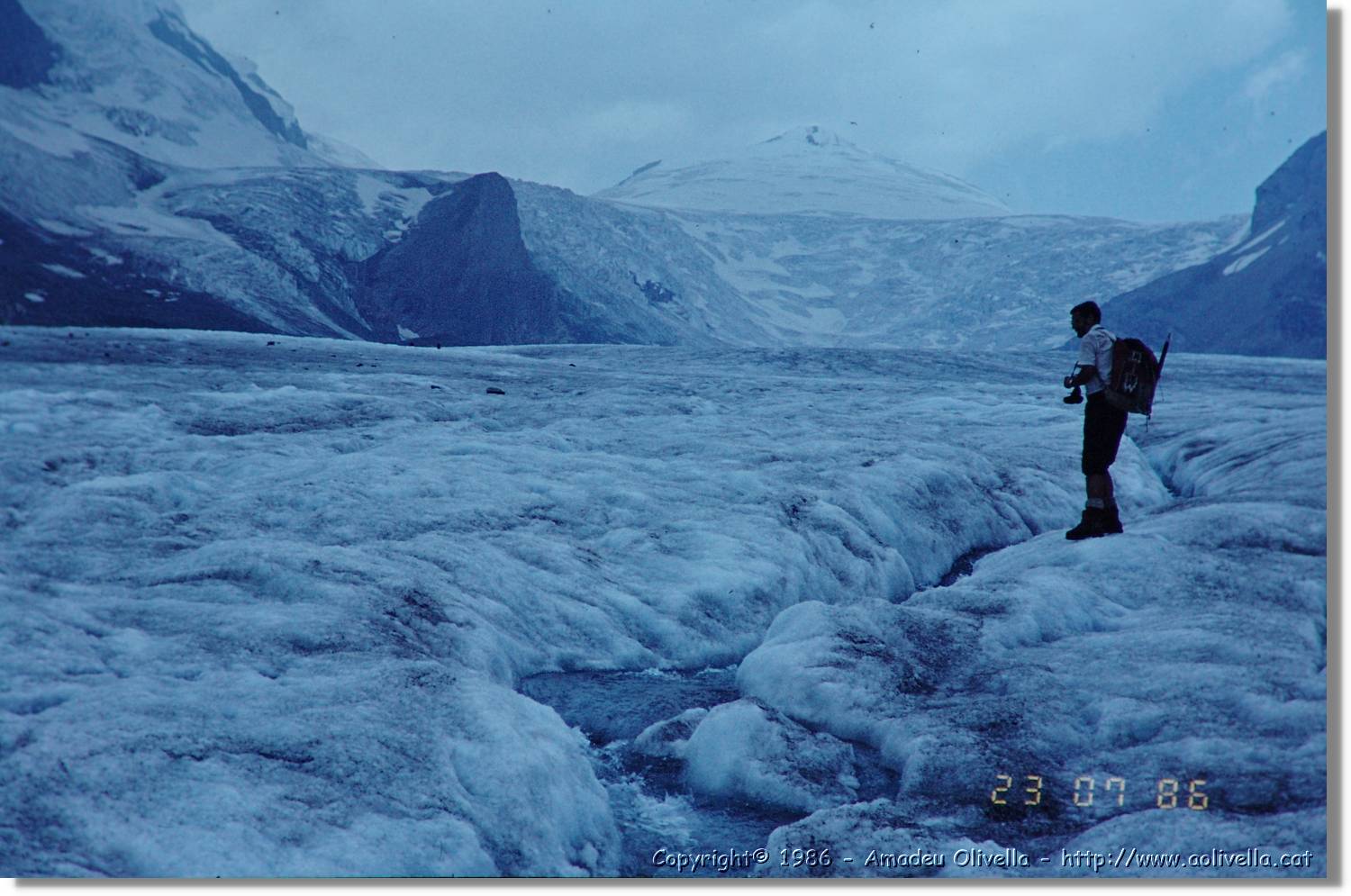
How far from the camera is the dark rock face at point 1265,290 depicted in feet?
16.9

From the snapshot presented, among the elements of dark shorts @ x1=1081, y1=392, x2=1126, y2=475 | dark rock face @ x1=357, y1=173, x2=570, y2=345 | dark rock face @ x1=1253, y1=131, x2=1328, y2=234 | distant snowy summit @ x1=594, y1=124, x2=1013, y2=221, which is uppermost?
distant snowy summit @ x1=594, y1=124, x2=1013, y2=221

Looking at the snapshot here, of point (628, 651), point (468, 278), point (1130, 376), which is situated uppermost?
point (468, 278)

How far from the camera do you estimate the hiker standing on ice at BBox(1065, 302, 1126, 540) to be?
4.89 m

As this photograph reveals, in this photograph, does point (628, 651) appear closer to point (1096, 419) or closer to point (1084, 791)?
point (1084, 791)

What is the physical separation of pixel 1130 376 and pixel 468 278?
3559 centimetres

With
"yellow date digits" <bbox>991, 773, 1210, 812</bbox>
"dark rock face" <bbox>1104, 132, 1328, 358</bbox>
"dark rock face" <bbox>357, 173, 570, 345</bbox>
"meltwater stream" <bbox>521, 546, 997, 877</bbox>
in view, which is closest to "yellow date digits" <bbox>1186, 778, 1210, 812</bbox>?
"yellow date digits" <bbox>991, 773, 1210, 812</bbox>

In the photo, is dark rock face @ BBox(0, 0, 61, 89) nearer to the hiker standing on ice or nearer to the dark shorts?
the hiker standing on ice

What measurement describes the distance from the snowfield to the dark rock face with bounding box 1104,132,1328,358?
0.94 m

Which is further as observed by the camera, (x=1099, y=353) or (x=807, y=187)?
(x=807, y=187)

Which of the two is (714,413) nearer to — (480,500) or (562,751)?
(480,500)

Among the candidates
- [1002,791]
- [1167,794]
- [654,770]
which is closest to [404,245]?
[654,770]

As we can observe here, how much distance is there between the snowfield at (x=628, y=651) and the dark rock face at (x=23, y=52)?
48.2ft

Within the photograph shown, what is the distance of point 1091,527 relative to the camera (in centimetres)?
542

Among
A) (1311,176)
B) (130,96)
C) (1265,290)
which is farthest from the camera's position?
(130,96)
